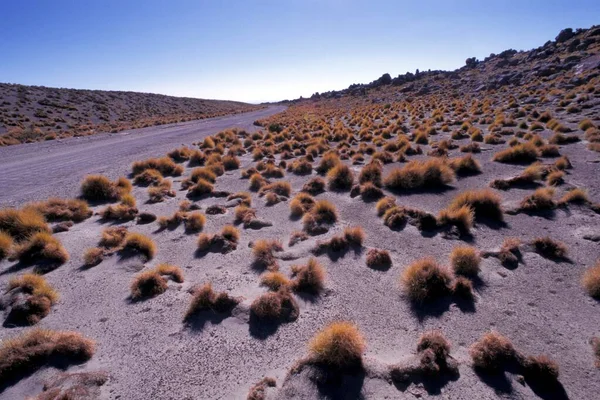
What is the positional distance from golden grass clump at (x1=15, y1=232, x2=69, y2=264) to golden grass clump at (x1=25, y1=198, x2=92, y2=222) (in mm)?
2109

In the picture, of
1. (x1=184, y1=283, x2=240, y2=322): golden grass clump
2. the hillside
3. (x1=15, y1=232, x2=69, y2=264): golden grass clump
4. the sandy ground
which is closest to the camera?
the sandy ground

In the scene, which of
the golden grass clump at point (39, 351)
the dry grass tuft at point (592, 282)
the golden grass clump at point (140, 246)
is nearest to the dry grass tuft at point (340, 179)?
the golden grass clump at point (140, 246)

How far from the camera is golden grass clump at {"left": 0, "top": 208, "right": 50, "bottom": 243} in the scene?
26.4 ft

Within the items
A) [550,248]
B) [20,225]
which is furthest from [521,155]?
[20,225]

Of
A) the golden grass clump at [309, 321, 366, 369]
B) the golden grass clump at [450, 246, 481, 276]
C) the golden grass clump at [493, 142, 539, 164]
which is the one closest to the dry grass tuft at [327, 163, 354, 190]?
the golden grass clump at [450, 246, 481, 276]

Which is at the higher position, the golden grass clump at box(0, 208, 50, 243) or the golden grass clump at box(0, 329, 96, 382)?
the golden grass clump at box(0, 208, 50, 243)

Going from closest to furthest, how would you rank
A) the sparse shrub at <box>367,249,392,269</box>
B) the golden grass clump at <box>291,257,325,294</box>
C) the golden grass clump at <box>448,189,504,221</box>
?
the golden grass clump at <box>291,257,325,294</box> → the sparse shrub at <box>367,249,392,269</box> → the golden grass clump at <box>448,189,504,221</box>

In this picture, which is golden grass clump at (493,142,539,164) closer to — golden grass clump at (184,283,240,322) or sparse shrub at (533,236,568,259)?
sparse shrub at (533,236,568,259)

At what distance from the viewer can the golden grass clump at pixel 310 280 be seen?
6.13 m

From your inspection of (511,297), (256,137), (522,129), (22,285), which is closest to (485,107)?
(522,129)

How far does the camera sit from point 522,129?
18812mm

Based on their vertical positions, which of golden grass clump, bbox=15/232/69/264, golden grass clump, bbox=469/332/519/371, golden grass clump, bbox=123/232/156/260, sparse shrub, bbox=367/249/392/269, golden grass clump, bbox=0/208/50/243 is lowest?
sparse shrub, bbox=367/249/392/269

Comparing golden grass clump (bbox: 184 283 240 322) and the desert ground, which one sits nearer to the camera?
the desert ground

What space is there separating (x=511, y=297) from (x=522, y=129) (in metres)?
17.2
